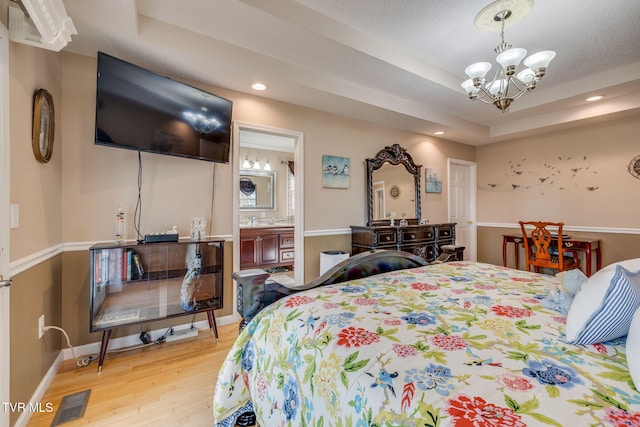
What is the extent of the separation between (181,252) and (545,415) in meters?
2.47

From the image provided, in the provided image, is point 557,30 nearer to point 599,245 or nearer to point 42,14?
point 599,245

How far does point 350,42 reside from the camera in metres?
2.33

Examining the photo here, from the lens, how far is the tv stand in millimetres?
2033

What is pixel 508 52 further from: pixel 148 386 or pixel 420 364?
pixel 148 386

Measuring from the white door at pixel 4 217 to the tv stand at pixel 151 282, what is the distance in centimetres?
59

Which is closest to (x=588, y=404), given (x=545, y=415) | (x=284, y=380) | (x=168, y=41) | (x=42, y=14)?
(x=545, y=415)

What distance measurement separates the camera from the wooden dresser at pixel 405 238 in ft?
11.5

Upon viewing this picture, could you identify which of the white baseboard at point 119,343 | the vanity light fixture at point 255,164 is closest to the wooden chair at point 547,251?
the white baseboard at point 119,343

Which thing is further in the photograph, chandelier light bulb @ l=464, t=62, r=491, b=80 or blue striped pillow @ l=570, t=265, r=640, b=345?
chandelier light bulb @ l=464, t=62, r=491, b=80

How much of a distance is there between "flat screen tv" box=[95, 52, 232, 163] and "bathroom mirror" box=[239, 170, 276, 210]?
2.76m

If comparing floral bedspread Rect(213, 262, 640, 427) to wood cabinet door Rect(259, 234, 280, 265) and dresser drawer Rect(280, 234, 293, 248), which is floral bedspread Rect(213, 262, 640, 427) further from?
dresser drawer Rect(280, 234, 293, 248)

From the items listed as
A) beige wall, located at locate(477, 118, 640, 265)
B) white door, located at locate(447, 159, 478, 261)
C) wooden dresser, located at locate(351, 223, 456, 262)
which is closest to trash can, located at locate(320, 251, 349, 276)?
wooden dresser, located at locate(351, 223, 456, 262)

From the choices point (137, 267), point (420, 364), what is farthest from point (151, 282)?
point (420, 364)

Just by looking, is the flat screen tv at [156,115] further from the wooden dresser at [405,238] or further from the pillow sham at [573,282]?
the pillow sham at [573,282]
